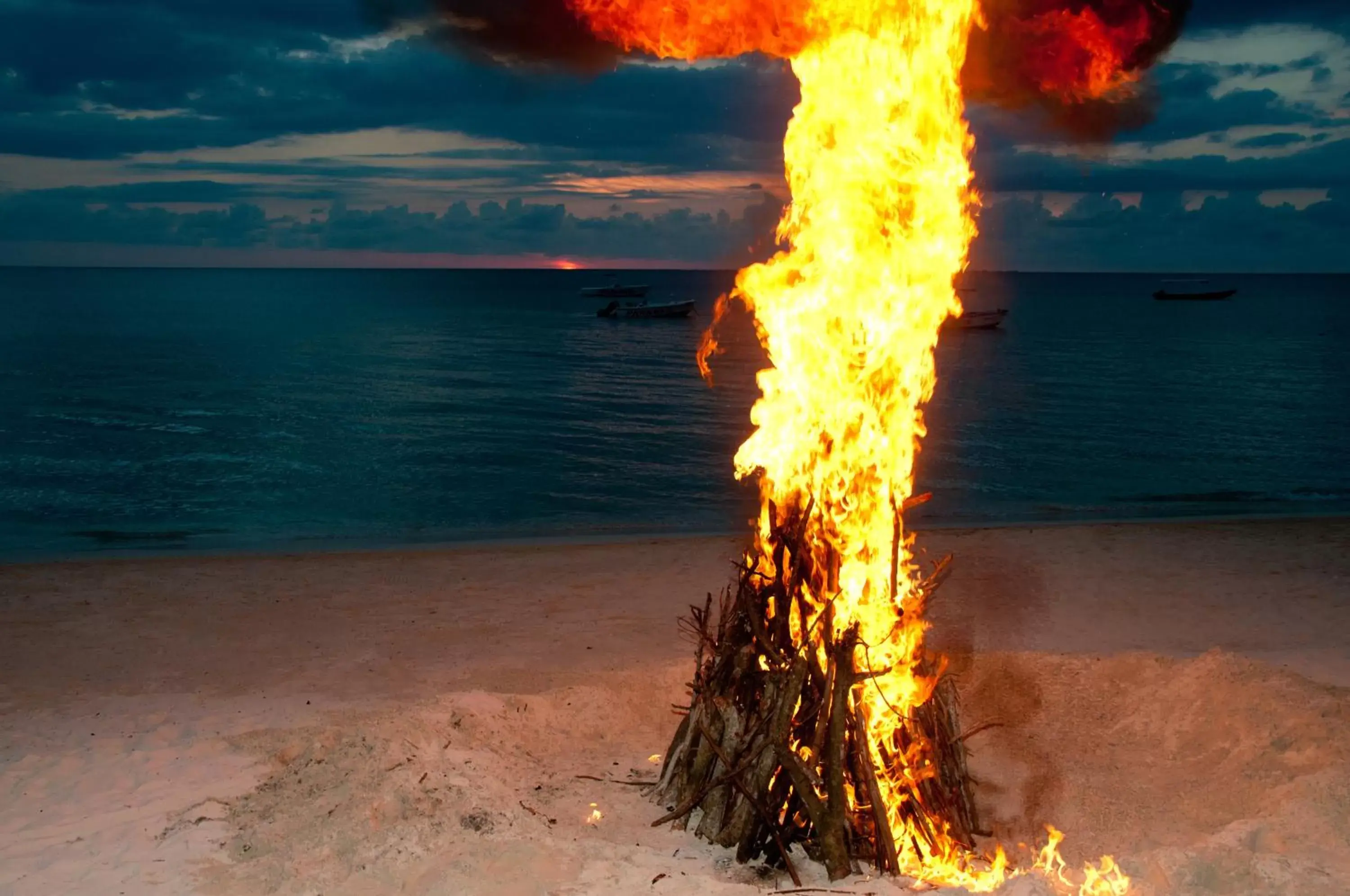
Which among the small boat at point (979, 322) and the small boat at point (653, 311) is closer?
the small boat at point (979, 322)

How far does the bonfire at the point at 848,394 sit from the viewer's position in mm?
5730

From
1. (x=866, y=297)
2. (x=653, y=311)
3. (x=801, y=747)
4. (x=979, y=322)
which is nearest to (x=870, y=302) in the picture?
(x=866, y=297)

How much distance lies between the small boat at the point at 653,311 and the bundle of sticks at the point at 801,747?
78929mm

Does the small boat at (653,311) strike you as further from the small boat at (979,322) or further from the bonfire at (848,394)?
the bonfire at (848,394)

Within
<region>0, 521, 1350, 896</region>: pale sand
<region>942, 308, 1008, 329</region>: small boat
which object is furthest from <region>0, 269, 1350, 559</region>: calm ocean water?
<region>0, 521, 1350, 896</region>: pale sand

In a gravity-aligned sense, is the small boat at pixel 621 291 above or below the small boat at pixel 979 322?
below

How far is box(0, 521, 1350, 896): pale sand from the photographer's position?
18.1 feet

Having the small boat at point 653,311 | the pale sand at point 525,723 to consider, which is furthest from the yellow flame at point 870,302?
the small boat at point 653,311

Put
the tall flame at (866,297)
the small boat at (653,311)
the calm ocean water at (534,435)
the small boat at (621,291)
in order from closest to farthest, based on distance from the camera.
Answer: the tall flame at (866,297)
the calm ocean water at (534,435)
the small boat at (653,311)
the small boat at (621,291)

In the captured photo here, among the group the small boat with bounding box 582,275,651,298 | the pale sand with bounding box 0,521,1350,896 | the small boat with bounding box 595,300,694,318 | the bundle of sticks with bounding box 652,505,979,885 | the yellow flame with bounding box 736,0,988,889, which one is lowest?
the small boat with bounding box 582,275,651,298

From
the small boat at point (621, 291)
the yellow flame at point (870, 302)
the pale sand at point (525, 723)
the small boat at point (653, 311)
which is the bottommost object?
the small boat at point (621, 291)

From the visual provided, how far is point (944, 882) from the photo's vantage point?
17.5ft

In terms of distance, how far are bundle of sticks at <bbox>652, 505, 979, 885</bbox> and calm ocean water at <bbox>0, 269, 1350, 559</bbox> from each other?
1279 centimetres

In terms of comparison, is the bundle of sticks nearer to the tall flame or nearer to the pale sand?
the tall flame
